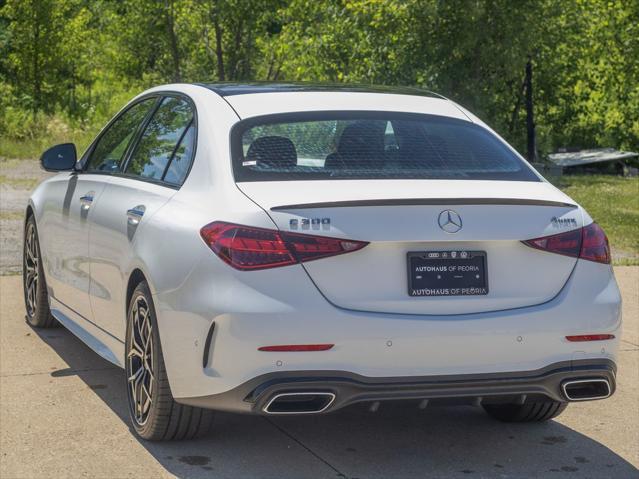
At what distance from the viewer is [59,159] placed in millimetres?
6988

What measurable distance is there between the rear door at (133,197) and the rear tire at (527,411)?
1890 millimetres

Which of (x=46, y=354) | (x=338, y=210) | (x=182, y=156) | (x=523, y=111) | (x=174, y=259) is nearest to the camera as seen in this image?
(x=338, y=210)

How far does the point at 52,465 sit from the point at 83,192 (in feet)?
6.61

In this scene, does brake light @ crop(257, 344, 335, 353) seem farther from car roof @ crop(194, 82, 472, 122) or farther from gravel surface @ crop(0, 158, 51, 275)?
gravel surface @ crop(0, 158, 51, 275)

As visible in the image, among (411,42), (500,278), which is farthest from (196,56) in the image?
(500,278)

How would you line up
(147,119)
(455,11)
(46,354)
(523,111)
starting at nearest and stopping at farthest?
(147,119) < (46,354) < (455,11) < (523,111)

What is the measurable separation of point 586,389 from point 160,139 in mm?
2395

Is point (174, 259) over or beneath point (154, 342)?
over

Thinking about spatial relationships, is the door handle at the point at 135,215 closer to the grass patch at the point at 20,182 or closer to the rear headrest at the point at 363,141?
the rear headrest at the point at 363,141

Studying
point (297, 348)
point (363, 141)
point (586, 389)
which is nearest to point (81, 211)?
point (363, 141)

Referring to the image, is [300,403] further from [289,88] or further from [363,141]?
[289,88]

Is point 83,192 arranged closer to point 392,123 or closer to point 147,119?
point 147,119

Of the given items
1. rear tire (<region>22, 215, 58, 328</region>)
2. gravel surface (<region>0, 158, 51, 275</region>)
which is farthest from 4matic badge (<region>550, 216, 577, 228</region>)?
gravel surface (<region>0, 158, 51, 275</region>)

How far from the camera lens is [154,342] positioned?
516 centimetres
